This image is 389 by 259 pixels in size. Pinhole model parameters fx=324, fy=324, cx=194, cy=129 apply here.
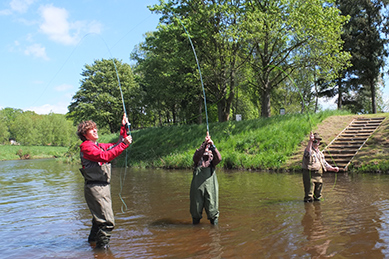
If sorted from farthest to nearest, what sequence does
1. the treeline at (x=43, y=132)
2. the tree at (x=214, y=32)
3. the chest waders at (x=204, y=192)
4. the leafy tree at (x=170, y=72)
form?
1. the treeline at (x=43, y=132)
2. the leafy tree at (x=170, y=72)
3. the tree at (x=214, y=32)
4. the chest waders at (x=204, y=192)

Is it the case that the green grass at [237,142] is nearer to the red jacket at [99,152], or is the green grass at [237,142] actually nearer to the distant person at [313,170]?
the distant person at [313,170]

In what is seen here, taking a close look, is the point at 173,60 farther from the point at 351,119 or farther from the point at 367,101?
the point at 367,101

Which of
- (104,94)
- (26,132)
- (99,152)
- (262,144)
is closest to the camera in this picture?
(99,152)

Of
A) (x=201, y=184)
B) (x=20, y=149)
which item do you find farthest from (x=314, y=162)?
(x=20, y=149)

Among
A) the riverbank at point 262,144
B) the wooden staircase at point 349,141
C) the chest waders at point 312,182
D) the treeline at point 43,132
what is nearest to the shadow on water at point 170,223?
the chest waders at point 312,182

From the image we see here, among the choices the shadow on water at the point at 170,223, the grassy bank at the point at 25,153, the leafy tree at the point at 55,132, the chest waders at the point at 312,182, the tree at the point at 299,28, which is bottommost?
the shadow on water at the point at 170,223

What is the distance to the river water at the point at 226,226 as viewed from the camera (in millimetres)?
5312

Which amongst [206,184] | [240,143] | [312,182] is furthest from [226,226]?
[240,143]

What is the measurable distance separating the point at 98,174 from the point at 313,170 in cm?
567

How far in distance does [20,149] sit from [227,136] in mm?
51306

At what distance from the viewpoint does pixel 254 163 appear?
18281 mm

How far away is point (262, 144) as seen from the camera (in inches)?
793

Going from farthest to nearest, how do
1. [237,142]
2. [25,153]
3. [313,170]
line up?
[25,153] < [237,142] < [313,170]

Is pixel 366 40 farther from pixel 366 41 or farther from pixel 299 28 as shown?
pixel 299 28
